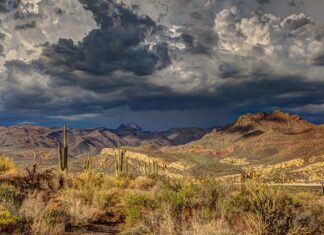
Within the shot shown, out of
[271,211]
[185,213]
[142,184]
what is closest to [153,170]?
[142,184]

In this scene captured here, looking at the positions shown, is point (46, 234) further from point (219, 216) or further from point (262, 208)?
point (262, 208)

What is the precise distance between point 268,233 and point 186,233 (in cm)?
219

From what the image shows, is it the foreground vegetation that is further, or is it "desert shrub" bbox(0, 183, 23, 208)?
"desert shrub" bbox(0, 183, 23, 208)

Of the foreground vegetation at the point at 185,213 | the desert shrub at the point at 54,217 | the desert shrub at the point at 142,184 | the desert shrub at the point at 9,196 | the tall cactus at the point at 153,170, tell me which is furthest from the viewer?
the tall cactus at the point at 153,170

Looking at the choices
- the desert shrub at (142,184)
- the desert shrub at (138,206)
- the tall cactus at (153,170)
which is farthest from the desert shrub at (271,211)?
the tall cactus at (153,170)

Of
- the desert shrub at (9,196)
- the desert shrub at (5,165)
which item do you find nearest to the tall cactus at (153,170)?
the desert shrub at (5,165)

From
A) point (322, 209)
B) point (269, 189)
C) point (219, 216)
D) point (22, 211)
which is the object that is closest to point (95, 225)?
point (22, 211)

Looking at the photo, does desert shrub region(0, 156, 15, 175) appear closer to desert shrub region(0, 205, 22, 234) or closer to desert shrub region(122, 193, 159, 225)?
desert shrub region(122, 193, 159, 225)

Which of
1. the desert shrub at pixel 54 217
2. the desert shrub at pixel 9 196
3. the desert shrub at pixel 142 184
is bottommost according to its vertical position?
the desert shrub at pixel 54 217

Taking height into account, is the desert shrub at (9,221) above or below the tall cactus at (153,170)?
below

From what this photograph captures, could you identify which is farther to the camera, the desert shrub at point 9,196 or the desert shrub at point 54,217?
the desert shrub at point 9,196

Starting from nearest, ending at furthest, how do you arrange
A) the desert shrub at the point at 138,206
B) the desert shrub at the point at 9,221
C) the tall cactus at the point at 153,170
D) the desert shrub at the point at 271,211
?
the desert shrub at the point at 271,211
the desert shrub at the point at 9,221
the desert shrub at the point at 138,206
the tall cactus at the point at 153,170

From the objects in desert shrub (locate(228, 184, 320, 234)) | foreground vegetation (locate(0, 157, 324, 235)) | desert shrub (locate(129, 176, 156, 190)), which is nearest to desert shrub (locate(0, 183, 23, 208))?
foreground vegetation (locate(0, 157, 324, 235))

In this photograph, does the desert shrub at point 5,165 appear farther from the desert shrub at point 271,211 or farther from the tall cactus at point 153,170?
the desert shrub at point 271,211
